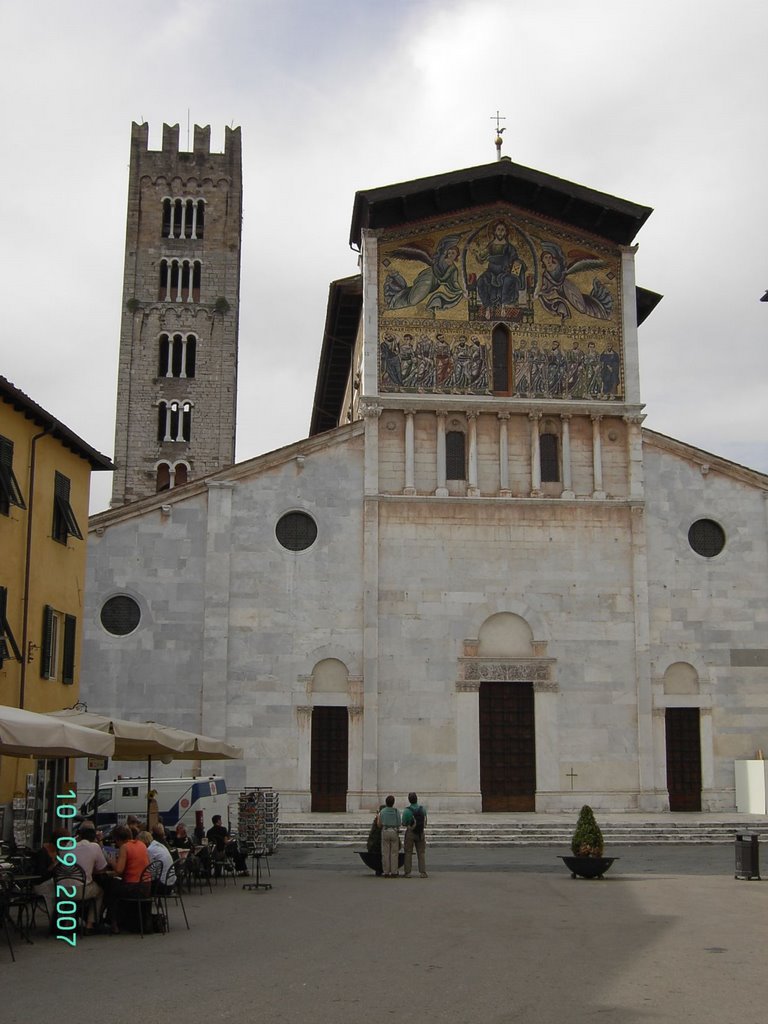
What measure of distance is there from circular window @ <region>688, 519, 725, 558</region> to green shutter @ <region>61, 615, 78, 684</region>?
52.7ft

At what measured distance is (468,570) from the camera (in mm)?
31484

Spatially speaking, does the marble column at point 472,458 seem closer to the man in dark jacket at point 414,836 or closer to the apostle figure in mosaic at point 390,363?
the apostle figure in mosaic at point 390,363

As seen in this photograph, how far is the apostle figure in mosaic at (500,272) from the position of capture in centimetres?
3322

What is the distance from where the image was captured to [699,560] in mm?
32031

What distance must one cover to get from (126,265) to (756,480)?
118 ft

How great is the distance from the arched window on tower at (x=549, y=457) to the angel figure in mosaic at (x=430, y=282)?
4423 millimetres

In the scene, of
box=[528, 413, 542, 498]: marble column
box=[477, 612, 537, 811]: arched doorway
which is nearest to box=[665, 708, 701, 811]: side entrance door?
box=[477, 612, 537, 811]: arched doorway

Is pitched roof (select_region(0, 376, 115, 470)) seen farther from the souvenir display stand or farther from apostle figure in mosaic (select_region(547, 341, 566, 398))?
apostle figure in mosaic (select_region(547, 341, 566, 398))

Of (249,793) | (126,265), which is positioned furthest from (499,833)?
(126,265)

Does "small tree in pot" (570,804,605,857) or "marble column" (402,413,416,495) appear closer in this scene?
"small tree in pot" (570,804,605,857)

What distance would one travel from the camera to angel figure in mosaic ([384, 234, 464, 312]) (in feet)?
108

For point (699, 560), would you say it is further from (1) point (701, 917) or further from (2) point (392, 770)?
(1) point (701, 917)

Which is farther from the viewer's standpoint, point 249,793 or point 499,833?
point 499,833

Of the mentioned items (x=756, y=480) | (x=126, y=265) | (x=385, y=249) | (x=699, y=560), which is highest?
(x=126, y=265)
